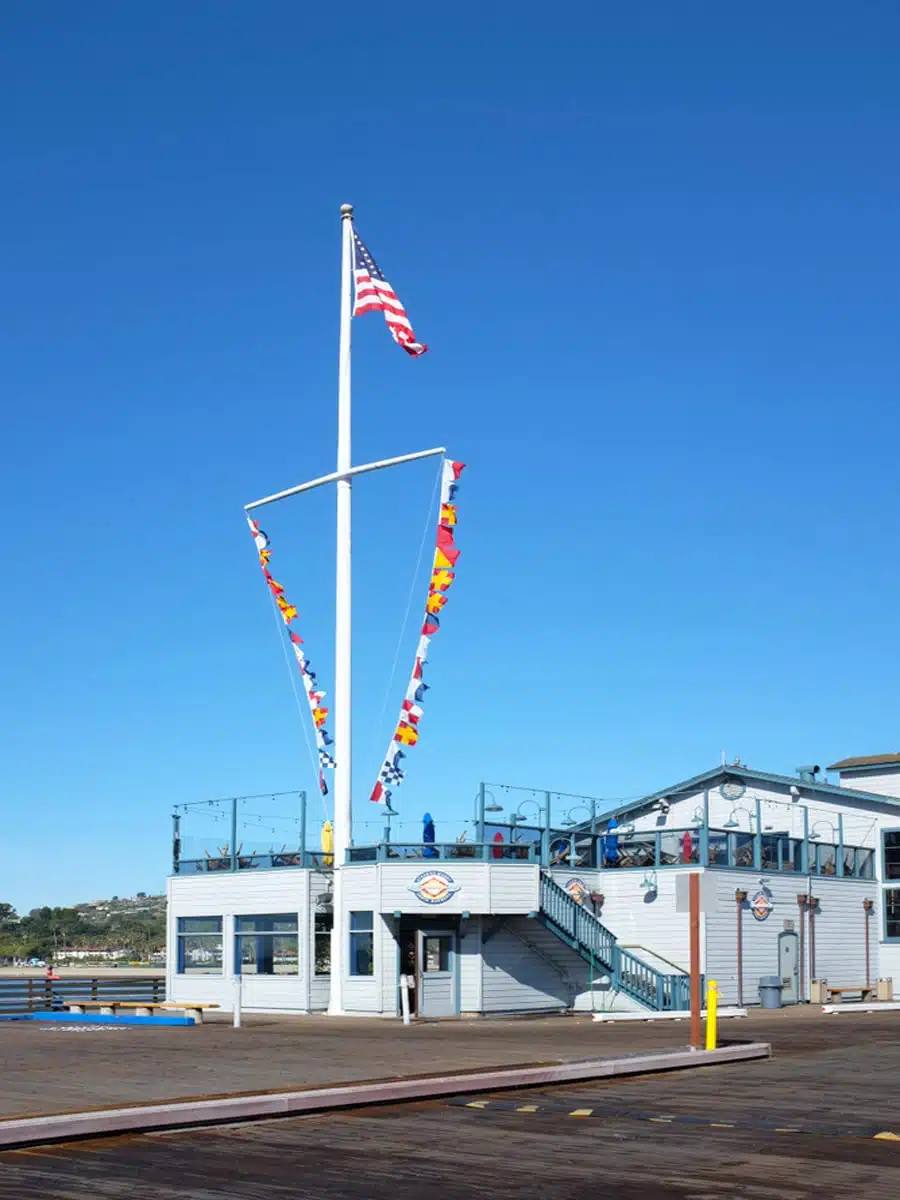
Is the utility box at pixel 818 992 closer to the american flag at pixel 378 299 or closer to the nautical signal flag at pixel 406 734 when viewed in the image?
the nautical signal flag at pixel 406 734

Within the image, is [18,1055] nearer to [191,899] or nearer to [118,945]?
[191,899]

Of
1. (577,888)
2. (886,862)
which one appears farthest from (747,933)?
(886,862)

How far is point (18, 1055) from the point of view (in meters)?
22.9

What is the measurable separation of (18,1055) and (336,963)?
13065mm

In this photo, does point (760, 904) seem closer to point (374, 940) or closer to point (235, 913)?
point (374, 940)

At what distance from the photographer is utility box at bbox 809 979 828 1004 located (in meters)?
41.0

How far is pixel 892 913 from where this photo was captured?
45.6m

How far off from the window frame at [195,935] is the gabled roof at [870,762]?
71.5 ft

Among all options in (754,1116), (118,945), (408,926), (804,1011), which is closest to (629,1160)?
(754,1116)

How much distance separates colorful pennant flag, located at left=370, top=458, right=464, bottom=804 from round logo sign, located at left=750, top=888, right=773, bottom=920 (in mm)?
11024

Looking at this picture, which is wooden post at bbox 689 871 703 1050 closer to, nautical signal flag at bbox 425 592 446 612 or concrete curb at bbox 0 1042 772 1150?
concrete curb at bbox 0 1042 772 1150

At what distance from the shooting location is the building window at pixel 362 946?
116ft

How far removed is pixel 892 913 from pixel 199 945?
20709 millimetres

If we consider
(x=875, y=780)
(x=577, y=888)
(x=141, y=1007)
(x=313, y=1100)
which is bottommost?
(x=141, y=1007)
